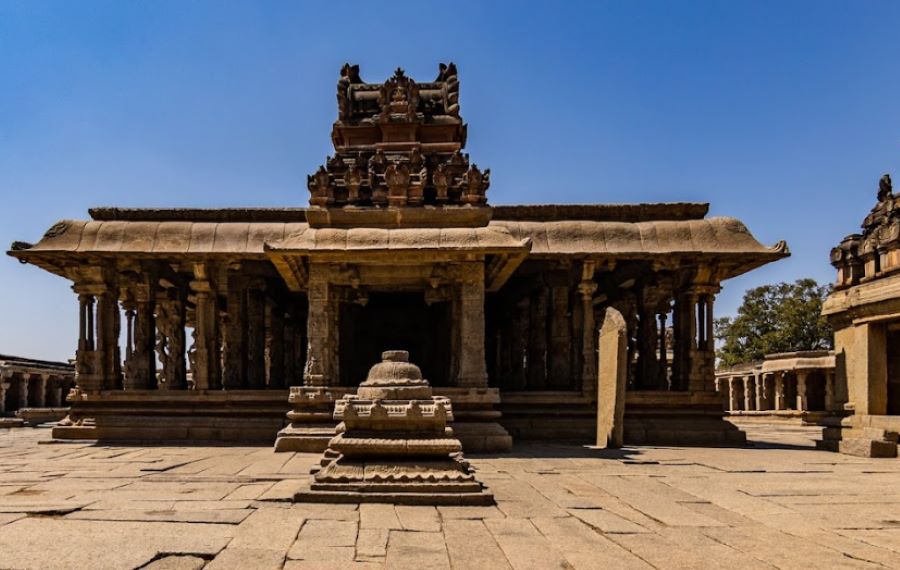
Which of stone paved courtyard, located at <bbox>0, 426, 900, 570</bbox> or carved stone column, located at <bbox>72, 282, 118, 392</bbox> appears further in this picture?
carved stone column, located at <bbox>72, 282, 118, 392</bbox>

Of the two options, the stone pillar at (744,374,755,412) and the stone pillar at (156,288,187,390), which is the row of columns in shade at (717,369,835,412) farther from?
the stone pillar at (156,288,187,390)

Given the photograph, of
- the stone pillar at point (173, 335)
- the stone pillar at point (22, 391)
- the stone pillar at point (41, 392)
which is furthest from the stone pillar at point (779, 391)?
the stone pillar at point (41, 392)

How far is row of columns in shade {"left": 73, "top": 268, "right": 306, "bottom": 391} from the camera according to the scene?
14.7 m

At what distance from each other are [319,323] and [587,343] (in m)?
6.01

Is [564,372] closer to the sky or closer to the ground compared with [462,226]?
closer to the ground

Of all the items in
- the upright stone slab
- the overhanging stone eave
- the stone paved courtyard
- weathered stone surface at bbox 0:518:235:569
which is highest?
the overhanging stone eave

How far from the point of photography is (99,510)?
603 centimetres

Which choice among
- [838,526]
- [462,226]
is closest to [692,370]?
[462,226]

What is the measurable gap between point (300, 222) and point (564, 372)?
7.32m

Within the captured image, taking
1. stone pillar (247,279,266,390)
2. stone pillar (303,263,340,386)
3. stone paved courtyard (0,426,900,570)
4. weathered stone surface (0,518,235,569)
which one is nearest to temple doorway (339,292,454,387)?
stone pillar (247,279,266,390)

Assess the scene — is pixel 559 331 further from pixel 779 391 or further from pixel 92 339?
pixel 779 391

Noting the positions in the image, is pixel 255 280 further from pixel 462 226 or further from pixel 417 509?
pixel 417 509

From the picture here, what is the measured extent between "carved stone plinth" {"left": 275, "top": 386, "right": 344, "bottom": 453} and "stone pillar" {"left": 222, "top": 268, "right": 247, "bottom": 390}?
15.9 feet

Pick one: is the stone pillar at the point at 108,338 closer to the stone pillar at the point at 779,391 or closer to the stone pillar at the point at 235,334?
the stone pillar at the point at 235,334
